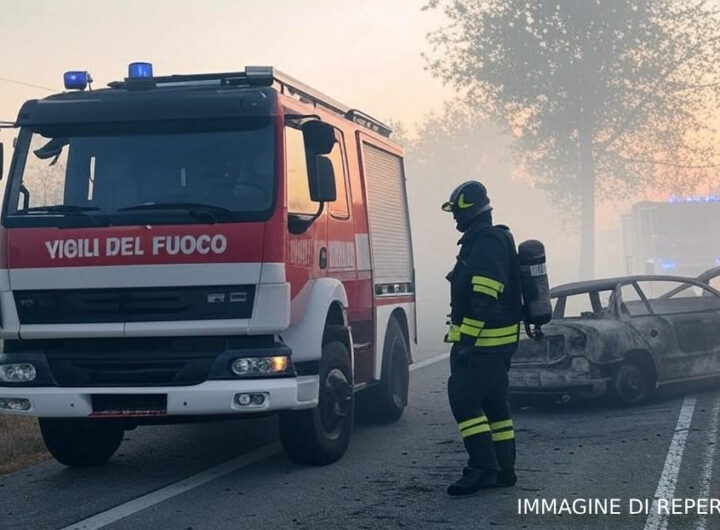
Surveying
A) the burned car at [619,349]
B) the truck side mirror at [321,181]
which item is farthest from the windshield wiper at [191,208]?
the burned car at [619,349]

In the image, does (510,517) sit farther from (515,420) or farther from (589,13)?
(589,13)

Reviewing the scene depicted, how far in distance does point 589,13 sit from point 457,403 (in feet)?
99.1

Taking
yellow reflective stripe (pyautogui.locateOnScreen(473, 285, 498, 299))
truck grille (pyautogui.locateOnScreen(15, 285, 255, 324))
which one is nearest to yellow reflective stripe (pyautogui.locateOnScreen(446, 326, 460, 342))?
yellow reflective stripe (pyautogui.locateOnScreen(473, 285, 498, 299))

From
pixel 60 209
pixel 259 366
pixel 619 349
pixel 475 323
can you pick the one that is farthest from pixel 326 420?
pixel 619 349

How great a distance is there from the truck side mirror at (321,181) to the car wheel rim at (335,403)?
128 cm

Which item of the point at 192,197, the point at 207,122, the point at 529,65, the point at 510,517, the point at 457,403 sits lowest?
the point at 510,517

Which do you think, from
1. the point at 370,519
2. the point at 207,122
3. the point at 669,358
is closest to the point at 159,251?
the point at 207,122

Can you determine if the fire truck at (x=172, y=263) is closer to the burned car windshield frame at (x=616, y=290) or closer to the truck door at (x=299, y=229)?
the truck door at (x=299, y=229)

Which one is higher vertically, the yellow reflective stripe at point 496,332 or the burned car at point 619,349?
the yellow reflective stripe at point 496,332

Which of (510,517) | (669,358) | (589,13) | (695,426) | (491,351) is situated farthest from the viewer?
(589,13)

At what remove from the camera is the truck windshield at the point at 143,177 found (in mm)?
7164

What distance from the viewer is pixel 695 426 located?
8.92 meters

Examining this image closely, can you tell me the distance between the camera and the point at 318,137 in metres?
7.57

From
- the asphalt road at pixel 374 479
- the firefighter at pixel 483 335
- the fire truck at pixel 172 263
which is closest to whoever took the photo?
the asphalt road at pixel 374 479
